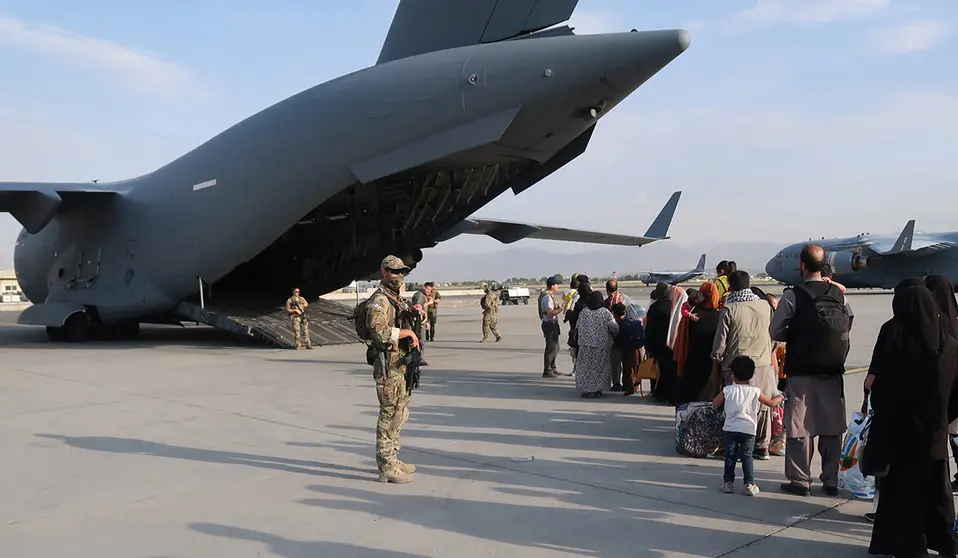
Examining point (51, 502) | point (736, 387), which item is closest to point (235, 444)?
point (51, 502)

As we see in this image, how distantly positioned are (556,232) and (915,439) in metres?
20.9

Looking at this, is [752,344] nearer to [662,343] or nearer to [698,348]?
[698,348]

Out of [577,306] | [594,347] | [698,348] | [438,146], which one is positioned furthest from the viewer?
[438,146]

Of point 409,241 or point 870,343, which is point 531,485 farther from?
point 870,343

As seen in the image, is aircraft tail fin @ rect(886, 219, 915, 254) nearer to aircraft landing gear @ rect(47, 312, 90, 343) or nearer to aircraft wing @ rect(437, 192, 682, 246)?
aircraft wing @ rect(437, 192, 682, 246)

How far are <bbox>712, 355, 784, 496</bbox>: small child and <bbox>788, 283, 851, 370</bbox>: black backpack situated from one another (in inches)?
16.5

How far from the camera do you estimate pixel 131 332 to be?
59.3 feet

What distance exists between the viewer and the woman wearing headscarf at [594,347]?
8.62 m

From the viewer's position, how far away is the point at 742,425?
4.69 metres

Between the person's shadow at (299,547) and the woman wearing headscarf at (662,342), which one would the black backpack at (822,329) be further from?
the woman wearing headscarf at (662,342)

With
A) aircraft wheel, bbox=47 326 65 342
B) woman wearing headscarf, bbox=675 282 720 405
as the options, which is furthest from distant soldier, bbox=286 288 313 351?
woman wearing headscarf, bbox=675 282 720 405

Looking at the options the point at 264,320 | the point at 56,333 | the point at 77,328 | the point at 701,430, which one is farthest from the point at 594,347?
the point at 56,333

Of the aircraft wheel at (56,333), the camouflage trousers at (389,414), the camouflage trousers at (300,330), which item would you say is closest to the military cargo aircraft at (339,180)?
the aircraft wheel at (56,333)

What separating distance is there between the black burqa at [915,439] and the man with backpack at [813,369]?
3.30ft
